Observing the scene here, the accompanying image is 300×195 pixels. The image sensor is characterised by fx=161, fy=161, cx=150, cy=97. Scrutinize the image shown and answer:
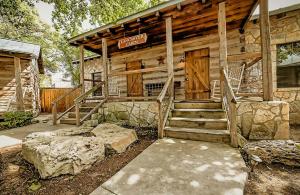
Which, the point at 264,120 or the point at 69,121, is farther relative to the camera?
the point at 69,121

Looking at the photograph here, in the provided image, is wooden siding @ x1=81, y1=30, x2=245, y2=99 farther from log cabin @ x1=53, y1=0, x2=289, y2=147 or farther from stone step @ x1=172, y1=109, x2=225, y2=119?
stone step @ x1=172, y1=109, x2=225, y2=119

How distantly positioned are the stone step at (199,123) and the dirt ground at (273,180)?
Answer: 4.05 feet

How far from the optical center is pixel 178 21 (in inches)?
216

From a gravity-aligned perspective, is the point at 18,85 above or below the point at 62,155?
above

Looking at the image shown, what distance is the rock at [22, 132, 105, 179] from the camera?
2.52 m

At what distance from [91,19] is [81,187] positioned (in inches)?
154

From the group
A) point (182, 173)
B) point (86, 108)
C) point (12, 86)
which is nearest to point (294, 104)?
point (182, 173)

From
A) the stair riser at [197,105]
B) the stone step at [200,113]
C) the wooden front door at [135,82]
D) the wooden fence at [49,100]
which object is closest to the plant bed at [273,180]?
the stone step at [200,113]

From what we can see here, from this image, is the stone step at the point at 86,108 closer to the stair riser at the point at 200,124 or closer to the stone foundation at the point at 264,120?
the stair riser at the point at 200,124

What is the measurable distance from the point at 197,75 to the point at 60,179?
5977 mm

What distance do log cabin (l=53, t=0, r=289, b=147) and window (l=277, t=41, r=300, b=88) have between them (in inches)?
38.7

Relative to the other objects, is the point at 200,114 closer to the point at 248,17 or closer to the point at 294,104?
the point at 248,17

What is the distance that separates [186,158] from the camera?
2783mm

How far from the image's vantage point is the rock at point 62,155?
8.25 feet
